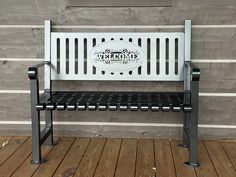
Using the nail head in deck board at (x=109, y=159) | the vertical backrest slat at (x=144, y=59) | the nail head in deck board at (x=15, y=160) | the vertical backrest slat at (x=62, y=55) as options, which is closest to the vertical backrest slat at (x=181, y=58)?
the vertical backrest slat at (x=144, y=59)

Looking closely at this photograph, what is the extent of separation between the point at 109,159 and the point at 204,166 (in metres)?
0.62

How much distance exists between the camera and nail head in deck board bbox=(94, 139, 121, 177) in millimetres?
2260

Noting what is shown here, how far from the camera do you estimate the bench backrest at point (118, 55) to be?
2672mm

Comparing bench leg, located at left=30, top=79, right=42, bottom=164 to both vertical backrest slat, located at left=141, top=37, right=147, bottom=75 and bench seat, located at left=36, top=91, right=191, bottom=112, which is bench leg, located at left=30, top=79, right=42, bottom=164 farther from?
vertical backrest slat, located at left=141, top=37, right=147, bottom=75

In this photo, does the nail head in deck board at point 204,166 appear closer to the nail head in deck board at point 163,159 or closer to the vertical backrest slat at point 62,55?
the nail head in deck board at point 163,159

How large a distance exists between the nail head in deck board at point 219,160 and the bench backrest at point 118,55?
1.80ft

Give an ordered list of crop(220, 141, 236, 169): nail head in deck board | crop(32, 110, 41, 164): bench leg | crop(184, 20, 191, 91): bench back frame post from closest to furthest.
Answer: crop(32, 110, 41, 164): bench leg < crop(220, 141, 236, 169): nail head in deck board < crop(184, 20, 191, 91): bench back frame post

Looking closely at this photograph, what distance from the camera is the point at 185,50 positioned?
2.65m

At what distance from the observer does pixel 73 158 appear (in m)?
2.48

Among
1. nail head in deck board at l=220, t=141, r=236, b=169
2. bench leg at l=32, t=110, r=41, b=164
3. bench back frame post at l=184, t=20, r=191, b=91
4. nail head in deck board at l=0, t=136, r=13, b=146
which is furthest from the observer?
nail head in deck board at l=0, t=136, r=13, b=146

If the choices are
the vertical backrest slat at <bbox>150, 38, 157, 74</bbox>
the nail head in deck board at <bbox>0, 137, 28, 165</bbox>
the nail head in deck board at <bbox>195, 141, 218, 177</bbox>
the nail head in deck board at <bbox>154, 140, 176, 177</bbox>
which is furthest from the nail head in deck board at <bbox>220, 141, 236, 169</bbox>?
the nail head in deck board at <bbox>0, 137, 28, 165</bbox>

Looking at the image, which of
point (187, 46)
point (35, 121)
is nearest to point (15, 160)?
point (35, 121)

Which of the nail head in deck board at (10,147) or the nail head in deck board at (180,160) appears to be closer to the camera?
the nail head in deck board at (180,160)

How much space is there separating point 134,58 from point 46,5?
78cm
